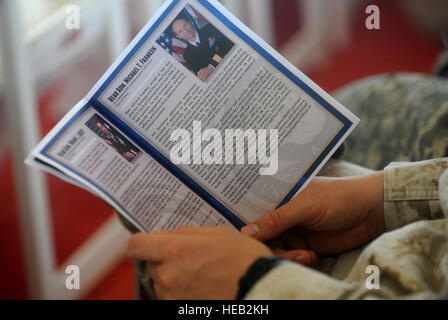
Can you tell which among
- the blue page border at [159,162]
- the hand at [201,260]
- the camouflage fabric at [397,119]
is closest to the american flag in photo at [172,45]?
the blue page border at [159,162]

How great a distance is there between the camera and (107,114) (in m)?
0.51

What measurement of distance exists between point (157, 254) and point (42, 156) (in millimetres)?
197

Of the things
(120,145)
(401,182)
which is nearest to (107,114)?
(120,145)

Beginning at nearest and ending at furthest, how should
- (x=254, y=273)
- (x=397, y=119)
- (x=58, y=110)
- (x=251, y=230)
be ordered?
(x=254, y=273)
(x=251, y=230)
(x=397, y=119)
(x=58, y=110)

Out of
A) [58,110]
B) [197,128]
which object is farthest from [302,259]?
[58,110]

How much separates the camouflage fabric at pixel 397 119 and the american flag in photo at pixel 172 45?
0.41 m

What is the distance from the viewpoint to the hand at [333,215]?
508mm

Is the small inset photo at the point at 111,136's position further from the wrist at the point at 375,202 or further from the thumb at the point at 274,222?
the wrist at the point at 375,202

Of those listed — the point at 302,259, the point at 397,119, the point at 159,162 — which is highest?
the point at 397,119

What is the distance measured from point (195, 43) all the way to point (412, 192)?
32 centimetres

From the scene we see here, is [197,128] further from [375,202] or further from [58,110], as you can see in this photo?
[58,110]

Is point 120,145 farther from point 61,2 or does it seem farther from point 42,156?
point 61,2

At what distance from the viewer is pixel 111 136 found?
52 cm
